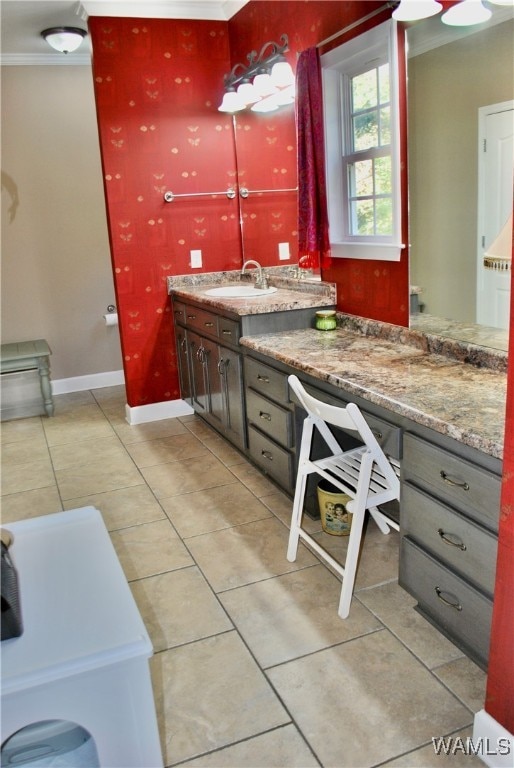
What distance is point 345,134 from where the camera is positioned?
3.06 m

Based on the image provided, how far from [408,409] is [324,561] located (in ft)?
2.86

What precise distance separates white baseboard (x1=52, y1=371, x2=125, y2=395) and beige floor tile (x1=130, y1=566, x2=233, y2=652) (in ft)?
10.9

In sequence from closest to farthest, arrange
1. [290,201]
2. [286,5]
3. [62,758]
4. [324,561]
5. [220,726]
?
[62,758]
[220,726]
[324,561]
[286,5]
[290,201]

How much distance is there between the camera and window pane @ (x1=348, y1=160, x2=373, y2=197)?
292cm

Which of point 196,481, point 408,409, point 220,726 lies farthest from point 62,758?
point 196,481

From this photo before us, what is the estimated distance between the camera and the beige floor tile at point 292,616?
2049 mm

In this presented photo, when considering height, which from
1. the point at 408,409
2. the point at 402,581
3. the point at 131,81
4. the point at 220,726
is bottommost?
the point at 220,726

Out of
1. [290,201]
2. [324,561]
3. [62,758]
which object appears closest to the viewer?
[62,758]

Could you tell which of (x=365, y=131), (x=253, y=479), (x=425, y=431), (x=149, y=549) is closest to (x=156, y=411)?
(x=253, y=479)

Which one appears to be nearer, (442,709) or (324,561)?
(442,709)

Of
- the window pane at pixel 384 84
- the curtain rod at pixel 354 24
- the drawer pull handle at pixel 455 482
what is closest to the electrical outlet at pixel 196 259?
the curtain rod at pixel 354 24

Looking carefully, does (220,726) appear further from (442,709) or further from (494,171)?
(494,171)

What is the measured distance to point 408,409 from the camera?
6.33 ft

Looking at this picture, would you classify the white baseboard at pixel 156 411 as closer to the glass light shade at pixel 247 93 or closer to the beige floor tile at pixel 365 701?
the glass light shade at pixel 247 93
